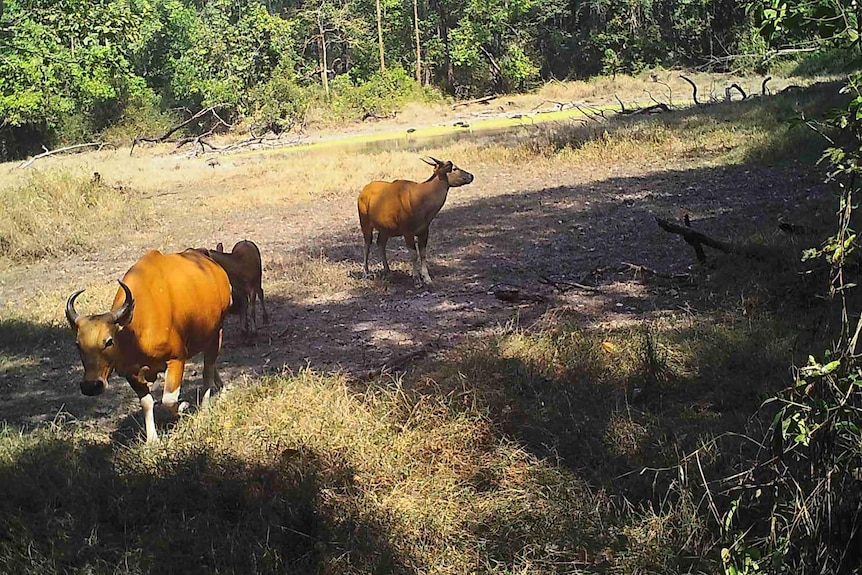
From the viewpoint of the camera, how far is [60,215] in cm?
1582

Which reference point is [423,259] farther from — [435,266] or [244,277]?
[244,277]

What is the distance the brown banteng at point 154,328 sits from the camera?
546cm

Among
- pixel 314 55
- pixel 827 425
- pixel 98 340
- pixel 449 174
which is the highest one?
pixel 314 55

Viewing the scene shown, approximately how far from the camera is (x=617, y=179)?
16.5 m

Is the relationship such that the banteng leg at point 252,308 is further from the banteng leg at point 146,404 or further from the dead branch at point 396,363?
the banteng leg at point 146,404

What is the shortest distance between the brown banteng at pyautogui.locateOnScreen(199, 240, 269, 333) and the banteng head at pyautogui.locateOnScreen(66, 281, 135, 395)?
2.66 m

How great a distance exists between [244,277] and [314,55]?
4947 centimetres

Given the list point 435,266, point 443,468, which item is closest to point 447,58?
point 435,266

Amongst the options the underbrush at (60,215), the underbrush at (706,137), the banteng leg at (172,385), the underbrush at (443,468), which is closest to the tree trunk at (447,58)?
the underbrush at (706,137)

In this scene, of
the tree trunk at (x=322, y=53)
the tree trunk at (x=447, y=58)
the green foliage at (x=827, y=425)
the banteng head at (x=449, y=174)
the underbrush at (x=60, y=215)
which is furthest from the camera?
the tree trunk at (x=447, y=58)

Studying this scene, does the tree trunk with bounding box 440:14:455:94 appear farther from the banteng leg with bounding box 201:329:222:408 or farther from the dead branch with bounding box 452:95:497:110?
the banteng leg with bounding box 201:329:222:408

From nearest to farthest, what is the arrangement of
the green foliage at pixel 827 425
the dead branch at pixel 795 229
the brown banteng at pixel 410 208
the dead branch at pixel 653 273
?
1. the green foliage at pixel 827 425
2. the dead branch at pixel 653 273
3. the dead branch at pixel 795 229
4. the brown banteng at pixel 410 208

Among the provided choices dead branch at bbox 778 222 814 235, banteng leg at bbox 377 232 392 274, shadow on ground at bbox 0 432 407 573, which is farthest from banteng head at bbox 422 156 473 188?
shadow on ground at bbox 0 432 407 573

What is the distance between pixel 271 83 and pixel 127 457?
38.4m
